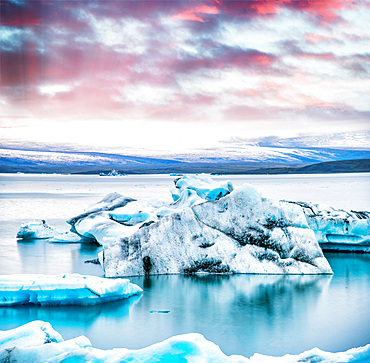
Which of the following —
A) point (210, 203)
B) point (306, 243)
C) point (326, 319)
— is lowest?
point (326, 319)

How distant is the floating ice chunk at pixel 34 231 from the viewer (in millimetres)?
→ 13477

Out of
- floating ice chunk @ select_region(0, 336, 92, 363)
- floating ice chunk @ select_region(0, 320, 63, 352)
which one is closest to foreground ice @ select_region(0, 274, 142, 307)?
floating ice chunk @ select_region(0, 320, 63, 352)

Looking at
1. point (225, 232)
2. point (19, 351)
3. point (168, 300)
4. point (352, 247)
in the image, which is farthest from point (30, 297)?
point (352, 247)

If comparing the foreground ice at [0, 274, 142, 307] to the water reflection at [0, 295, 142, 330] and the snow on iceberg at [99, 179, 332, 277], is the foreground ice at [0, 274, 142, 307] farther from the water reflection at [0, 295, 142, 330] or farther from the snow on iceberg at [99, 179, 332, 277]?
the snow on iceberg at [99, 179, 332, 277]

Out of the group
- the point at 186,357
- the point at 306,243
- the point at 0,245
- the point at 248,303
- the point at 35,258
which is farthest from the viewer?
the point at 0,245

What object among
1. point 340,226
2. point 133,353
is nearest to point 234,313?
point 133,353

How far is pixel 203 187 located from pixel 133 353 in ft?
34.7

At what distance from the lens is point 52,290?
680 centimetres

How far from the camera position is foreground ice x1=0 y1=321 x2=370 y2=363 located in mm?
4348

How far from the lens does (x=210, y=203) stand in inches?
384

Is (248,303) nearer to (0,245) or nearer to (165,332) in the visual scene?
(165,332)

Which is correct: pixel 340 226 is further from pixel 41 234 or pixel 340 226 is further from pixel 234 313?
pixel 41 234

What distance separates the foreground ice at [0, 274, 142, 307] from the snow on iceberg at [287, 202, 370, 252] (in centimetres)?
565

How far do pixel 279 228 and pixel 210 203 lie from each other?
1.38m
